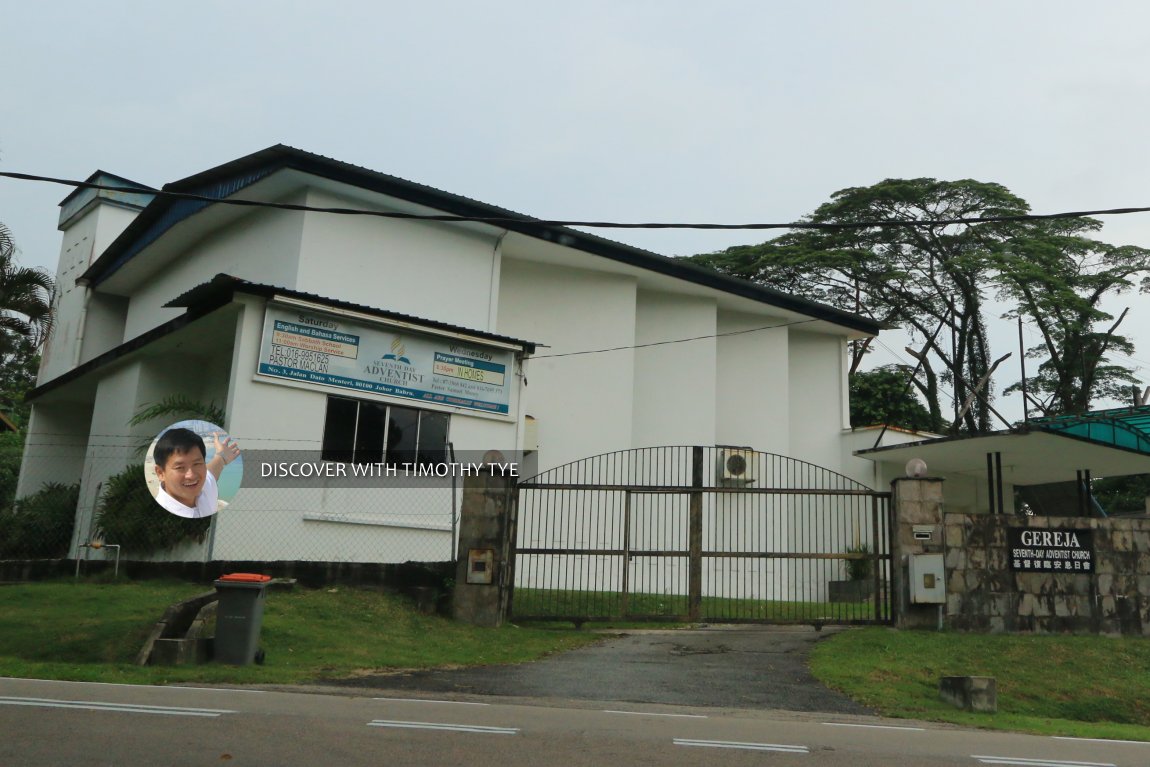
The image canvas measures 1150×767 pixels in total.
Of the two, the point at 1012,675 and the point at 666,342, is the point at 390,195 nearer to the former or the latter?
the point at 666,342

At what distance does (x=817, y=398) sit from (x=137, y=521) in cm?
1645

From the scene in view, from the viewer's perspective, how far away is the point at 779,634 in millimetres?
14156

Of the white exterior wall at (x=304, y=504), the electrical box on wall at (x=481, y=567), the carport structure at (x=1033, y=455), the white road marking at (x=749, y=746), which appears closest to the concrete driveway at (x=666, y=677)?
the electrical box on wall at (x=481, y=567)

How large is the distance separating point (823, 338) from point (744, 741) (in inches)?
796

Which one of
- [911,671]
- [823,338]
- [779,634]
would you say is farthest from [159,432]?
[823,338]

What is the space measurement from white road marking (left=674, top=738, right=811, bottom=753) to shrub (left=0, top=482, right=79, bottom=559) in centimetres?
1520

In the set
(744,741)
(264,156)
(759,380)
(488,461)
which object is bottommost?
(744,741)

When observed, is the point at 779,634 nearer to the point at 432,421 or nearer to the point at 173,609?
the point at 432,421

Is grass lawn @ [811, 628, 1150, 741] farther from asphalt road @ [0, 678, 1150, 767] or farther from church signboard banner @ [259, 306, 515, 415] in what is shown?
church signboard banner @ [259, 306, 515, 415]

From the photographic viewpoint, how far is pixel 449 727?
7254mm

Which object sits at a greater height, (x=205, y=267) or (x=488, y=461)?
(x=205, y=267)

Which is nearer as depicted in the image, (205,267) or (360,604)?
(360,604)

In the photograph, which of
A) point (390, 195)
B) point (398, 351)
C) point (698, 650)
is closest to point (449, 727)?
point (698, 650)

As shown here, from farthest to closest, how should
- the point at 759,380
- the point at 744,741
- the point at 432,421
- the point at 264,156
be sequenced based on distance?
the point at 759,380, the point at 264,156, the point at 432,421, the point at 744,741
